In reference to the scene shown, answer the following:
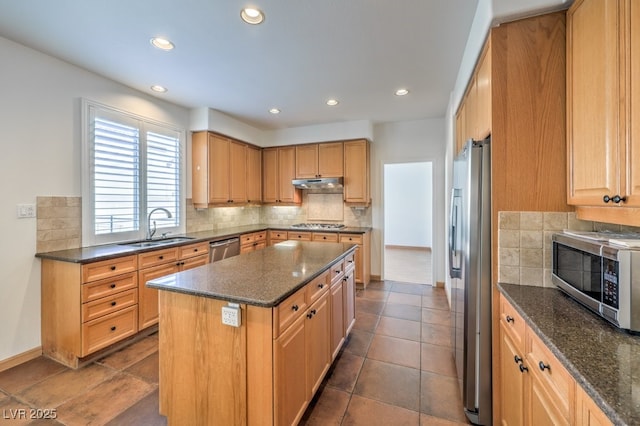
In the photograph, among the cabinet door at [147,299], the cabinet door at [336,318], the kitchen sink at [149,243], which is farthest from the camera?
the kitchen sink at [149,243]

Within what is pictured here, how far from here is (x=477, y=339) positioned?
5.44 feet

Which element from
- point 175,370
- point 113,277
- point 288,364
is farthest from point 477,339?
point 113,277

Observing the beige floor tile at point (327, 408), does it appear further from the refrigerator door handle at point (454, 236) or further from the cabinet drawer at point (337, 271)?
the refrigerator door handle at point (454, 236)

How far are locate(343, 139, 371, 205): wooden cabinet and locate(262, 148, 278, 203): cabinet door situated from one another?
4.54 ft

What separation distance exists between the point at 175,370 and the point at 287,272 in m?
0.82

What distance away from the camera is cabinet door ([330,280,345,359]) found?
2154 millimetres

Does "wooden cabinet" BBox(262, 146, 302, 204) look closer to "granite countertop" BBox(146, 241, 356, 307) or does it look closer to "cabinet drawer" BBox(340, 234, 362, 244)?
"cabinet drawer" BBox(340, 234, 362, 244)

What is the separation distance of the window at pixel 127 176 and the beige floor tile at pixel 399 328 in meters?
2.96

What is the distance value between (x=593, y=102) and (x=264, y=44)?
87.3 inches

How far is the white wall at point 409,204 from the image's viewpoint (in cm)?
777

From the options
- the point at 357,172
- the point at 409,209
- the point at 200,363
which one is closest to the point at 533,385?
the point at 200,363

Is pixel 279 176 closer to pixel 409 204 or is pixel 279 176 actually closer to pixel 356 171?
pixel 356 171

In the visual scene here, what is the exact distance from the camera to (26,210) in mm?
2346

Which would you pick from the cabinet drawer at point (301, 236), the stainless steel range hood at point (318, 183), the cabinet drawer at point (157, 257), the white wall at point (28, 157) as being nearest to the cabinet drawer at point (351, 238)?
the cabinet drawer at point (301, 236)
